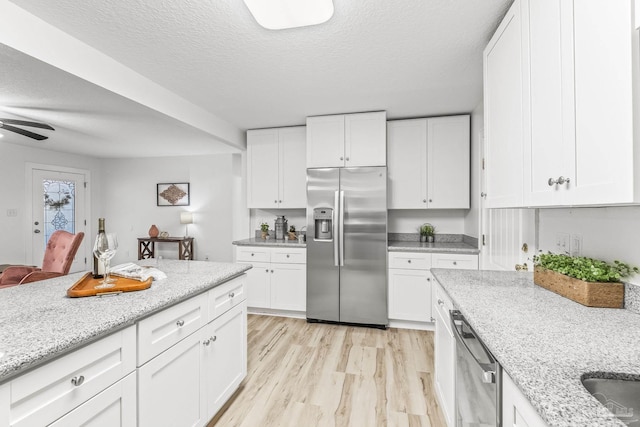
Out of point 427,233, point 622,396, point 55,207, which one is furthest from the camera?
point 55,207

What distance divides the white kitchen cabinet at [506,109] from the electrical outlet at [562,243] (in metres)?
0.34

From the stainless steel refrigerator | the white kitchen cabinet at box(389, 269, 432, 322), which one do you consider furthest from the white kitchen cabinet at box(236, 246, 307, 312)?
the white kitchen cabinet at box(389, 269, 432, 322)

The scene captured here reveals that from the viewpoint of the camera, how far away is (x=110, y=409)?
1.06 metres

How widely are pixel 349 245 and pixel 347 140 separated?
3.94ft

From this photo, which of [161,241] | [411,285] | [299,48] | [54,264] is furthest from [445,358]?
[161,241]

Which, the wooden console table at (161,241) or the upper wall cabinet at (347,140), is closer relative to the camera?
the upper wall cabinet at (347,140)

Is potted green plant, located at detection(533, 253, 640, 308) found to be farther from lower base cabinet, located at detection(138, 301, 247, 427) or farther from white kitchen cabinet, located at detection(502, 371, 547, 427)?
lower base cabinet, located at detection(138, 301, 247, 427)

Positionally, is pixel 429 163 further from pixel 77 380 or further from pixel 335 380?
pixel 77 380

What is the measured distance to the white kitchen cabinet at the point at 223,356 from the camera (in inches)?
64.7

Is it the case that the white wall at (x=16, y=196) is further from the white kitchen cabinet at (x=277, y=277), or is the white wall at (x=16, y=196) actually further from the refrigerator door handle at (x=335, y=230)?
the refrigerator door handle at (x=335, y=230)

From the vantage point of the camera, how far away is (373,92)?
2727mm

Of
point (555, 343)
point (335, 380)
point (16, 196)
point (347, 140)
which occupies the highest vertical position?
point (347, 140)

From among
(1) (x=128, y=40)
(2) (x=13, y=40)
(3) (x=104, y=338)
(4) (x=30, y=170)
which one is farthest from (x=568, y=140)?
(4) (x=30, y=170)

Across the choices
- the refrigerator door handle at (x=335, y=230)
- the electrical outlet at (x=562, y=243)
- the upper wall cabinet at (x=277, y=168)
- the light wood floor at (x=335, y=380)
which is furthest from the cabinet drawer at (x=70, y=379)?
the upper wall cabinet at (x=277, y=168)
